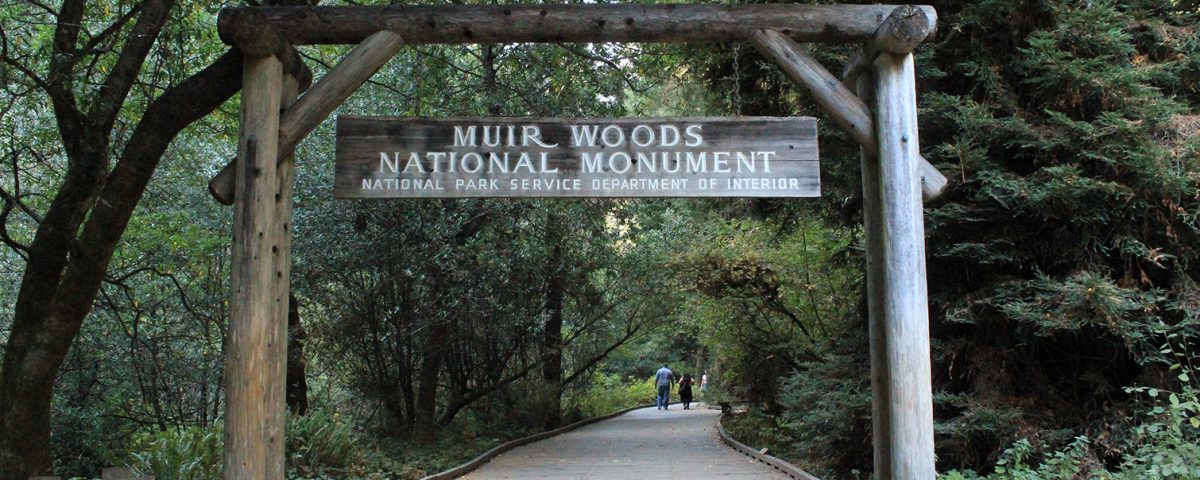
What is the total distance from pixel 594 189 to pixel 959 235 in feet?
14.9

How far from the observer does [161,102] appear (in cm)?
626

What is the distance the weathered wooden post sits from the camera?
4832 mm

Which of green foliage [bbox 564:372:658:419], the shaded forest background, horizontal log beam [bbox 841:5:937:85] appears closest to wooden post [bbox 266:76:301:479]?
the shaded forest background

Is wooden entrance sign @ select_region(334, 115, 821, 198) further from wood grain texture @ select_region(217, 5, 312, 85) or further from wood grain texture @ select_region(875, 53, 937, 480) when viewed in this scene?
wood grain texture @ select_region(217, 5, 312, 85)

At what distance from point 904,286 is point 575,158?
210 centimetres

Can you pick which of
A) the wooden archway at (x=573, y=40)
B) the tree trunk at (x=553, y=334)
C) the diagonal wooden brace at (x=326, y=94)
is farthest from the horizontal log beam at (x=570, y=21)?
the tree trunk at (x=553, y=334)

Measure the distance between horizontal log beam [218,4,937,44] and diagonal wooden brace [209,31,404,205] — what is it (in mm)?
121

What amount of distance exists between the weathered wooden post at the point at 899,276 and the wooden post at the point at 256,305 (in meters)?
3.59

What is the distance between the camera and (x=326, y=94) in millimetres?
5105

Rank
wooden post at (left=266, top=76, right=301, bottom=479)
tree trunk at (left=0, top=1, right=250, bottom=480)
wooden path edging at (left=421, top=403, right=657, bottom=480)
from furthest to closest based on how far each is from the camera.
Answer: wooden path edging at (left=421, top=403, right=657, bottom=480)
tree trunk at (left=0, top=1, right=250, bottom=480)
wooden post at (left=266, top=76, right=301, bottom=479)

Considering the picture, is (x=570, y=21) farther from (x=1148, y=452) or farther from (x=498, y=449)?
(x=498, y=449)

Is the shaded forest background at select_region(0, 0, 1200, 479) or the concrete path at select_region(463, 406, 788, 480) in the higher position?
the shaded forest background at select_region(0, 0, 1200, 479)

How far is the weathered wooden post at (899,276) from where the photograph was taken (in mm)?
4832

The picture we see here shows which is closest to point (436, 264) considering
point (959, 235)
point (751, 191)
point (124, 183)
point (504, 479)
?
point (504, 479)
